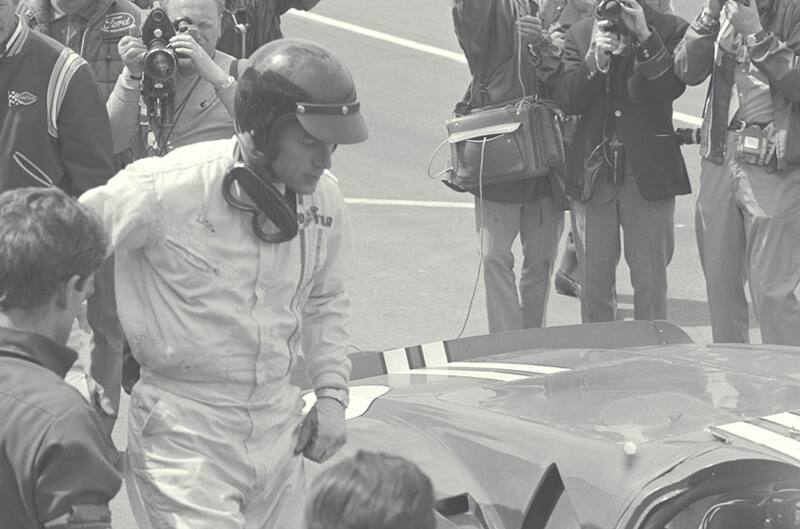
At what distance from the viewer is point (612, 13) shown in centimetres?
677

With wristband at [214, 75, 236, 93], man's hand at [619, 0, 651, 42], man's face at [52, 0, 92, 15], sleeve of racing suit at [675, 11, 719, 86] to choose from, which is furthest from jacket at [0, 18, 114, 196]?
sleeve of racing suit at [675, 11, 719, 86]

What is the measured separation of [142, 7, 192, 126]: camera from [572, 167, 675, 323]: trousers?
2.10 meters

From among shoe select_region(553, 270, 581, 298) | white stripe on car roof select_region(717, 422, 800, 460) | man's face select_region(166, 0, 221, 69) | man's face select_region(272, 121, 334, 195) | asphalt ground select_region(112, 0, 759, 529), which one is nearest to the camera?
white stripe on car roof select_region(717, 422, 800, 460)

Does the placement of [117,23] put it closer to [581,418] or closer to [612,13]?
[612,13]

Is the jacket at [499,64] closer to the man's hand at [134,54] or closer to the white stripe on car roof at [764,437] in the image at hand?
the man's hand at [134,54]

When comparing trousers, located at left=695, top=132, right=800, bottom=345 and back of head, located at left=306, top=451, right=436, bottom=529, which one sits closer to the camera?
back of head, located at left=306, top=451, right=436, bottom=529

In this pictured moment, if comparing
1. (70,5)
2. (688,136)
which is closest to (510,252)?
(688,136)

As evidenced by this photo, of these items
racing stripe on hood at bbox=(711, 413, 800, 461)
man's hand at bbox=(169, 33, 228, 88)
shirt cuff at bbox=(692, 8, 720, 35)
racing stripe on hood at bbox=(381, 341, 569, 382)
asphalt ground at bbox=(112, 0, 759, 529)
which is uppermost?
shirt cuff at bbox=(692, 8, 720, 35)

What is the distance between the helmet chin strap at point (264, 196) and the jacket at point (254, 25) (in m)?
3.54

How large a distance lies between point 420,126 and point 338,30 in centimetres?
313

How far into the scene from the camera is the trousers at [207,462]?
3.55 m

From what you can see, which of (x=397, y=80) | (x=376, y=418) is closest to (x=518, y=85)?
(x=376, y=418)

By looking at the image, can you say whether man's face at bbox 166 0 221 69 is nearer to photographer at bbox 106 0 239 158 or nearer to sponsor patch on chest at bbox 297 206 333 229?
photographer at bbox 106 0 239 158

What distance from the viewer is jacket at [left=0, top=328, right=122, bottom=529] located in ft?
8.89
